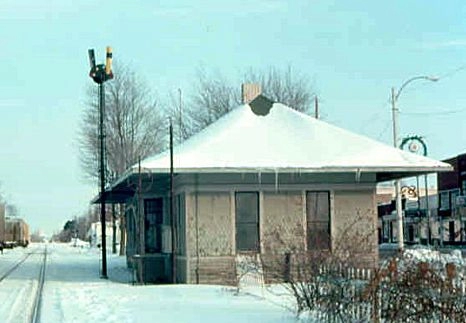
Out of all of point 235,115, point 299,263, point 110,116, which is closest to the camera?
point 299,263

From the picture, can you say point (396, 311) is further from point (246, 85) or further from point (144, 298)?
point (246, 85)

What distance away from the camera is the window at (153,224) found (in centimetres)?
3234

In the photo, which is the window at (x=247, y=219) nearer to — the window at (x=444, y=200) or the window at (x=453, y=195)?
the window at (x=453, y=195)

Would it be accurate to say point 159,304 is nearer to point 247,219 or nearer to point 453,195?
point 247,219

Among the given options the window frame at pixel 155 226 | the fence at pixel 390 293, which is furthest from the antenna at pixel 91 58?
the fence at pixel 390 293

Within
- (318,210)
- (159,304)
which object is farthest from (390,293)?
(318,210)

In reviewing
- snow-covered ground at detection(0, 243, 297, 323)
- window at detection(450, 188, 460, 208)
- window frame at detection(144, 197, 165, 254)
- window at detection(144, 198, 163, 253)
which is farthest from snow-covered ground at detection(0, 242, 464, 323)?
window at detection(450, 188, 460, 208)

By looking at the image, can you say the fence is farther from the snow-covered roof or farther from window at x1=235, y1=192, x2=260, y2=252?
window at x1=235, y1=192, x2=260, y2=252

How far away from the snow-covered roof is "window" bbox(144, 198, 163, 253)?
3641mm

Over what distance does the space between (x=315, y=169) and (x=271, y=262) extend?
2.88 meters

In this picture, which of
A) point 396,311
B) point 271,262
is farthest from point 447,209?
point 396,311

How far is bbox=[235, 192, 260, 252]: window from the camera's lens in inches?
1070

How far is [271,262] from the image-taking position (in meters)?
25.7

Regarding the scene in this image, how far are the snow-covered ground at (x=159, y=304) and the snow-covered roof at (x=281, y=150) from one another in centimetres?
351
